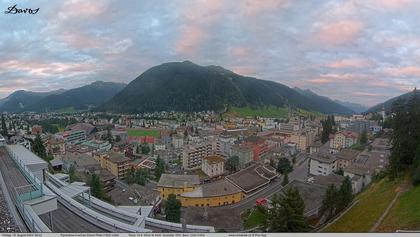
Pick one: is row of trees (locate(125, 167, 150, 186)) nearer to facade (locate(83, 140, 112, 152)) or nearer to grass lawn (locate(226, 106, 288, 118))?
grass lawn (locate(226, 106, 288, 118))

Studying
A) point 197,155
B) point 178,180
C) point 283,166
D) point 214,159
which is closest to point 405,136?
point 283,166

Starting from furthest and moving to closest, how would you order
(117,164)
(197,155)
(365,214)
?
(117,164), (197,155), (365,214)

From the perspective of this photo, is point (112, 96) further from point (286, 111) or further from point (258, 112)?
point (286, 111)

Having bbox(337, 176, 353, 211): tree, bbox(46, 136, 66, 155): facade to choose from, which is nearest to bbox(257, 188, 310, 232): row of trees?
bbox(337, 176, 353, 211): tree

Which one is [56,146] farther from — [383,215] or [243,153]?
[383,215]

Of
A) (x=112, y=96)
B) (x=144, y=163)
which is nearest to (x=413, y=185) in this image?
(x=112, y=96)

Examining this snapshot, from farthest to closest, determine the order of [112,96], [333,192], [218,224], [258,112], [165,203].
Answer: [258,112]
[112,96]
[165,203]
[218,224]
[333,192]
